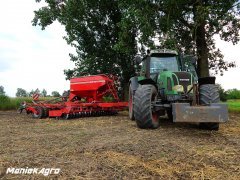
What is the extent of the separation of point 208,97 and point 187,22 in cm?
924

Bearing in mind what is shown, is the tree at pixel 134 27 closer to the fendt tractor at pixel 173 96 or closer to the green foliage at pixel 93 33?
the green foliage at pixel 93 33

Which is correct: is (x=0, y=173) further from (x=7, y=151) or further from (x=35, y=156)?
(x=7, y=151)

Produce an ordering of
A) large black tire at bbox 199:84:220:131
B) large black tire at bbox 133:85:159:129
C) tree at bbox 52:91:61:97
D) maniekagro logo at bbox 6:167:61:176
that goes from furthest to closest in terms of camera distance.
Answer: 1. tree at bbox 52:91:61:97
2. large black tire at bbox 199:84:220:131
3. large black tire at bbox 133:85:159:129
4. maniekagro logo at bbox 6:167:61:176

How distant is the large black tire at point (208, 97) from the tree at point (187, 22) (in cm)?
632

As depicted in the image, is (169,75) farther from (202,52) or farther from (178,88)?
(202,52)

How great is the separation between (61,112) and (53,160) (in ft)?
26.2

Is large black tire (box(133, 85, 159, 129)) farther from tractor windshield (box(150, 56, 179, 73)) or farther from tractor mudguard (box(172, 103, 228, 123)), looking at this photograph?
tractor windshield (box(150, 56, 179, 73))

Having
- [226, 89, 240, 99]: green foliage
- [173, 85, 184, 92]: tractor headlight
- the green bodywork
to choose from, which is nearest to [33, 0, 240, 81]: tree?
the green bodywork

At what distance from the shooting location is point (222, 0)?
16141mm

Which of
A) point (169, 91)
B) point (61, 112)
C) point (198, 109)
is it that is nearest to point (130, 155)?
point (198, 109)

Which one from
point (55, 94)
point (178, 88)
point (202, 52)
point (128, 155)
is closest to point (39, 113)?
point (178, 88)

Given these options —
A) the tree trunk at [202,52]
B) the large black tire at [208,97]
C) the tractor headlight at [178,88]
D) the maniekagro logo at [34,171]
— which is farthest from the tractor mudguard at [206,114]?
the tree trunk at [202,52]

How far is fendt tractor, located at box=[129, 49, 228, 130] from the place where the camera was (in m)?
8.25

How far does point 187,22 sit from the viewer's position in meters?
17.9
